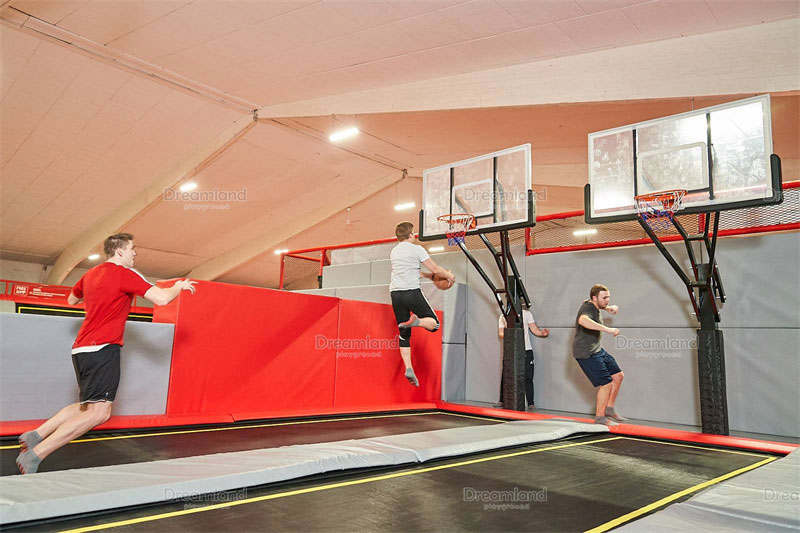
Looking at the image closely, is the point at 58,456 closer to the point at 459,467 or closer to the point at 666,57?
the point at 459,467

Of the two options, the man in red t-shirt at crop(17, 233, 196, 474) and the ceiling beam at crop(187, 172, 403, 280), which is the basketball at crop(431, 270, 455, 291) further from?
the ceiling beam at crop(187, 172, 403, 280)

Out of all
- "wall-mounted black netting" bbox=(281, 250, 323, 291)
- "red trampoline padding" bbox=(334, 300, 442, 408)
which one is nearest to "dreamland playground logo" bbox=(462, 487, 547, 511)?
"red trampoline padding" bbox=(334, 300, 442, 408)

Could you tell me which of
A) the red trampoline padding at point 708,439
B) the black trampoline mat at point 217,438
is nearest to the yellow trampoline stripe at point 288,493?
the black trampoline mat at point 217,438

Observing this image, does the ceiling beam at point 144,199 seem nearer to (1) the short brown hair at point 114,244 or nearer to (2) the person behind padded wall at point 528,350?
(2) the person behind padded wall at point 528,350

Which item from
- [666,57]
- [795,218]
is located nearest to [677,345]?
[795,218]

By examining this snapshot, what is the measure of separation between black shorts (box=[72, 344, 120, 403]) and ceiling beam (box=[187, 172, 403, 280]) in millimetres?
12917

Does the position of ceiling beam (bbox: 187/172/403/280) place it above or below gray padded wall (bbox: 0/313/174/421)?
above

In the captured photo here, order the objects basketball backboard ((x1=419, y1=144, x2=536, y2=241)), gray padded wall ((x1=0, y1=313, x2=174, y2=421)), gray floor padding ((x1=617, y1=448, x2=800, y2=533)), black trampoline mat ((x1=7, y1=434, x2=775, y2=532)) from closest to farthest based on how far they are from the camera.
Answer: gray floor padding ((x1=617, y1=448, x2=800, y2=533)) → black trampoline mat ((x1=7, y1=434, x2=775, y2=532)) → gray padded wall ((x1=0, y1=313, x2=174, y2=421)) → basketball backboard ((x1=419, y1=144, x2=536, y2=241))

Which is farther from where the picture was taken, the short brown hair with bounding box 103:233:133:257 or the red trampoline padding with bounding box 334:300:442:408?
the red trampoline padding with bounding box 334:300:442:408

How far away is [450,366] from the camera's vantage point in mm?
8523

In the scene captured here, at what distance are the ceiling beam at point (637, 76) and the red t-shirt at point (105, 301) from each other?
7.20 meters

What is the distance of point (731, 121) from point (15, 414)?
7.33 m

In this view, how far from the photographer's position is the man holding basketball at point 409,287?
671cm

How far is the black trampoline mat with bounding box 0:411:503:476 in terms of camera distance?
12.0 feet
